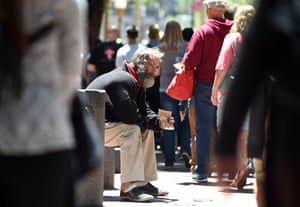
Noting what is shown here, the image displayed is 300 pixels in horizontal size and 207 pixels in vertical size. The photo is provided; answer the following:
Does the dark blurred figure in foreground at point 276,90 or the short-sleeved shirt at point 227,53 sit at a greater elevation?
the dark blurred figure in foreground at point 276,90

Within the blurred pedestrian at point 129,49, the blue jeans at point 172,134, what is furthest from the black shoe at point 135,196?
the blurred pedestrian at point 129,49

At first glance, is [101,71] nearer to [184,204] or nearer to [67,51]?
[184,204]

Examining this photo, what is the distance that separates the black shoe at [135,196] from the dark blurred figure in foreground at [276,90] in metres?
6.30

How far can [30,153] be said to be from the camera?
332cm

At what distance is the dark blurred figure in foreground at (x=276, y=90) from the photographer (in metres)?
Result: 3.61

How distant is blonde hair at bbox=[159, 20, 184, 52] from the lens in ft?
45.5

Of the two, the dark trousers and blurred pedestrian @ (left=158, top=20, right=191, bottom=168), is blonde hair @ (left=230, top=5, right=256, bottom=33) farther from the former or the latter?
the dark trousers

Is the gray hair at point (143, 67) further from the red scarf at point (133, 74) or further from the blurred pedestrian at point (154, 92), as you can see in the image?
the blurred pedestrian at point (154, 92)

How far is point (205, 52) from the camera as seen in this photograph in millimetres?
11742

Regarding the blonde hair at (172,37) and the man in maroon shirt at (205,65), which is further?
the blonde hair at (172,37)

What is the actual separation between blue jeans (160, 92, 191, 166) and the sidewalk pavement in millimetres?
913

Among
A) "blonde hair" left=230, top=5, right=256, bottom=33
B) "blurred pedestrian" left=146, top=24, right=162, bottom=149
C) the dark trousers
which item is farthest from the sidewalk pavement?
the dark trousers

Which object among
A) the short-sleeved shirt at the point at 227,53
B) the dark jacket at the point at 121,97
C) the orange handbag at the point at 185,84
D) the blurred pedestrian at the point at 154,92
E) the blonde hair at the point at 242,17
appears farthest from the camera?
the blurred pedestrian at the point at 154,92

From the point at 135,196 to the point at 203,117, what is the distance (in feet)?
6.71
